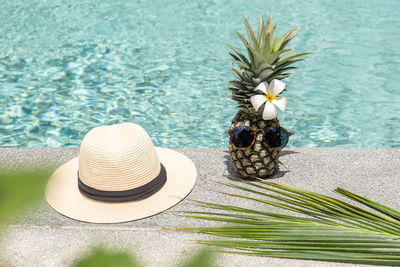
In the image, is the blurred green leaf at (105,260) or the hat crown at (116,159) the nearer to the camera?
the blurred green leaf at (105,260)

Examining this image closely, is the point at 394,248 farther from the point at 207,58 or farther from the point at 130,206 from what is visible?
the point at 207,58

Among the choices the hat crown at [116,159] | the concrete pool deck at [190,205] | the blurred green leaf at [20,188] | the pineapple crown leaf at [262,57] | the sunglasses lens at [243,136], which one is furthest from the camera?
the sunglasses lens at [243,136]

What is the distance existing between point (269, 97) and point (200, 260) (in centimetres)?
286

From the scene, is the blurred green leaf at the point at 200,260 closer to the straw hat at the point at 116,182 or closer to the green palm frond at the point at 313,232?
the green palm frond at the point at 313,232

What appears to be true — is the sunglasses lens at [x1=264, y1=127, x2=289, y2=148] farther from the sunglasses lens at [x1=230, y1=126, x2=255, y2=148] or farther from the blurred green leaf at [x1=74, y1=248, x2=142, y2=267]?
the blurred green leaf at [x1=74, y1=248, x2=142, y2=267]

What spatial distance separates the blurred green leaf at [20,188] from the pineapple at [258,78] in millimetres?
2731

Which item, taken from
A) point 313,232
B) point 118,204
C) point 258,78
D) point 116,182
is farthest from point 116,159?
point 313,232


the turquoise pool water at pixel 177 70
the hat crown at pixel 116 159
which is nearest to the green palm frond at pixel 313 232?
the hat crown at pixel 116 159

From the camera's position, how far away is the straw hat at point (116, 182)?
298 centimetres

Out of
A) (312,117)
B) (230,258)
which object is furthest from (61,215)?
(312,117)

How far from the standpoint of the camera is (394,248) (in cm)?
247

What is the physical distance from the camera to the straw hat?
9.77ft

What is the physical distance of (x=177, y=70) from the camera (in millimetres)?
6348

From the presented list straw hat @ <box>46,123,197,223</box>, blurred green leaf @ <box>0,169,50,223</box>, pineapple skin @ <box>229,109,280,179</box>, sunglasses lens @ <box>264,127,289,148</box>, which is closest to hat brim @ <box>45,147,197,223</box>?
straw hat @ <box>46,123,197,223</box>
